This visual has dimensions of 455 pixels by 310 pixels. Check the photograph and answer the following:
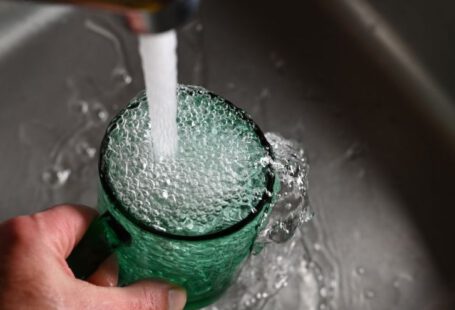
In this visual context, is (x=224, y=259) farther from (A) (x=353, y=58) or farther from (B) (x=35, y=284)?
(A) (x=353, y=58)

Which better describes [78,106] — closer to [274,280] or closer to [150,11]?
[274,280]

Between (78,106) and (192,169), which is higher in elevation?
(192,169)

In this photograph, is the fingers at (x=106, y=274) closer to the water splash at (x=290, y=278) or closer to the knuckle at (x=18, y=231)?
the knuckle at (x=18, y=231)

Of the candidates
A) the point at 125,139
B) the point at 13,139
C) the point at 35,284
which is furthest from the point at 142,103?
the point at 13,139

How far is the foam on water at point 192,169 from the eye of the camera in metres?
0.41

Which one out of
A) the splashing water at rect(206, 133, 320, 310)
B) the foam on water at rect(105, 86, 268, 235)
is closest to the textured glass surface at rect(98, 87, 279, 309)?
the foam on water at rect(105, 86, 268, 235)

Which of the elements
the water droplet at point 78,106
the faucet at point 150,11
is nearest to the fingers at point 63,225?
the faucet at point 150,11

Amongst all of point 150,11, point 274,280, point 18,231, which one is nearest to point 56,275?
point 18,231

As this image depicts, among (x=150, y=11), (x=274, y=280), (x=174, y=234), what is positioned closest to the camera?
(x=150, y=11)

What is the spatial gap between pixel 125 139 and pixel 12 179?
0.24 metres

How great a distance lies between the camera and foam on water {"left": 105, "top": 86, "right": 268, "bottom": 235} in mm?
406

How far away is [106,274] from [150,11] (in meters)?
0.18

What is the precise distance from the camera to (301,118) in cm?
67

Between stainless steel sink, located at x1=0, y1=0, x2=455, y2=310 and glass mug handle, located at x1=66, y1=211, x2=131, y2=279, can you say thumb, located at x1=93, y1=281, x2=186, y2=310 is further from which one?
stainless steel sink, located at x1=0, y1=0, x2=455, y2=310
